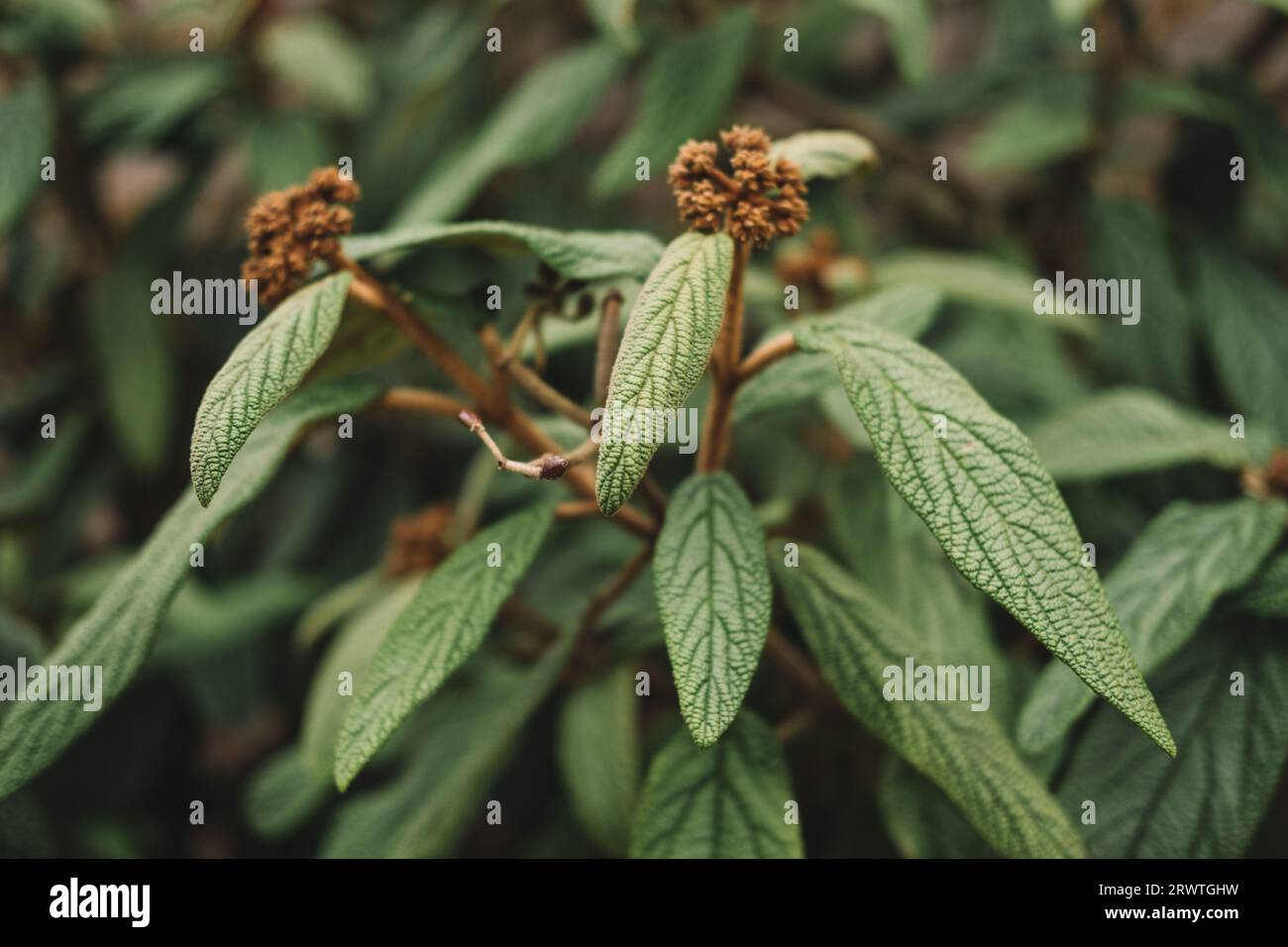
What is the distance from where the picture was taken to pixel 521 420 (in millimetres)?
695

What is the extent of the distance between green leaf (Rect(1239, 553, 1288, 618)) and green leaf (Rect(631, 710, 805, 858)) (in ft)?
1.17

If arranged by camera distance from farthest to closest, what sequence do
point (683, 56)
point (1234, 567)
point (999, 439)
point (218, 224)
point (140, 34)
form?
point (218, 224)
point (140, 34)
point (683, 56)
point (1234, 567)
point (999, 439)

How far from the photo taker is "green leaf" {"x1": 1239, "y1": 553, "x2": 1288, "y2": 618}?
0.67 m

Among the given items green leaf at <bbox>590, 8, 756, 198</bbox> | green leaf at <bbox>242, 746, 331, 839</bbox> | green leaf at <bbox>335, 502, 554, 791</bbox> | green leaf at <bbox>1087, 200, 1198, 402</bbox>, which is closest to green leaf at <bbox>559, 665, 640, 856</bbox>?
green leaf at <bbox>335, 502, 554, 791</bbox>

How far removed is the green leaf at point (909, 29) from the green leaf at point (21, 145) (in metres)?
0.92

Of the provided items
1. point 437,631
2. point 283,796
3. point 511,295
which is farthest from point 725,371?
point 283,796

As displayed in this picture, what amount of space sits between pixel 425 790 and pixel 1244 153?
1201 millimetres

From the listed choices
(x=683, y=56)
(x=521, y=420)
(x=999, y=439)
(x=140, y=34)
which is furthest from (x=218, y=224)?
(x=999, y=439)

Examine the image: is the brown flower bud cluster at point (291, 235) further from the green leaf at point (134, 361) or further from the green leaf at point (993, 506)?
the green leaf at point (134, 361)

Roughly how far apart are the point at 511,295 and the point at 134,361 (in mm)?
534

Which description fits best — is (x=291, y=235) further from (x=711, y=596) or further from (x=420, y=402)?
(x=711, y=596)

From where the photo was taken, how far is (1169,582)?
691 mm
